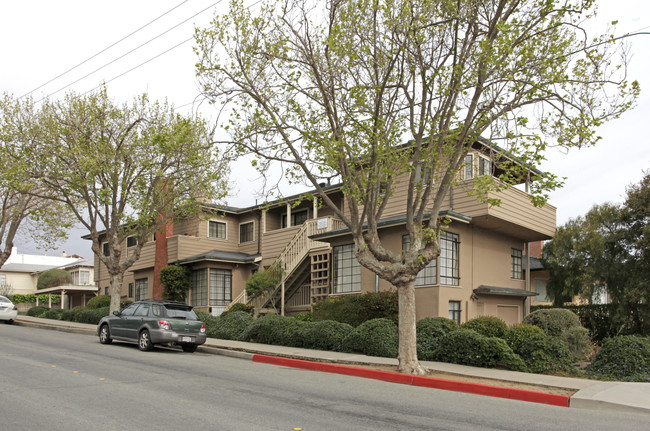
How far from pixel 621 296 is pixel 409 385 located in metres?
13.3

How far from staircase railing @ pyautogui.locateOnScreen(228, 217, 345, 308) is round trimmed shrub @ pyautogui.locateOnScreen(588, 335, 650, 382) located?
39.6 ft

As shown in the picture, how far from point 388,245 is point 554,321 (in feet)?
20.4

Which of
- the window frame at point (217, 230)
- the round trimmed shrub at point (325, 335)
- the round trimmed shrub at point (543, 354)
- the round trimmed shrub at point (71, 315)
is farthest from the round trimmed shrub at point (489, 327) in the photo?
the round trimmed shrub at point (71, 315)

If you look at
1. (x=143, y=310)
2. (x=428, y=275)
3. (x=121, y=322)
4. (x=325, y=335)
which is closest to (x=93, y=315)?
(x=121, y=322)

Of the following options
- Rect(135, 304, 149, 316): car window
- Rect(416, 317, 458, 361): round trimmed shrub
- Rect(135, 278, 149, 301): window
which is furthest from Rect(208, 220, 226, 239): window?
Rect(416, 317, 458, 361): round trimmed shrub

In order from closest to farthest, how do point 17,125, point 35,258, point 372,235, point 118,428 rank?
point 118,428, point 372,235, point 17,125, point 35,258

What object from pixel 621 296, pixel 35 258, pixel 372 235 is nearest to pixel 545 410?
pixel 372 235

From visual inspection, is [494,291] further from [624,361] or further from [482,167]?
[624,361]

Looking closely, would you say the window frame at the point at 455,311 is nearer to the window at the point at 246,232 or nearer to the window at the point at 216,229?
the window at the point at 246,232

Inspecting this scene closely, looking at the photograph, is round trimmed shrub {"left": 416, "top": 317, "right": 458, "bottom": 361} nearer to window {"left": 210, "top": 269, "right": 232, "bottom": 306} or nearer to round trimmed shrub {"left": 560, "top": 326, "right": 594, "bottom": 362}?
round trimmed shrub {"left": 560, "top": 326, "right": 594, "bottom": 362}

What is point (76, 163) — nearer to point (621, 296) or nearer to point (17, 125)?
point (17, 125)

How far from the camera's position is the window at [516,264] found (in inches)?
907

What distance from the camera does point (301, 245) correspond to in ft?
79.7

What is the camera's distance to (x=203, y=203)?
2494 cm
